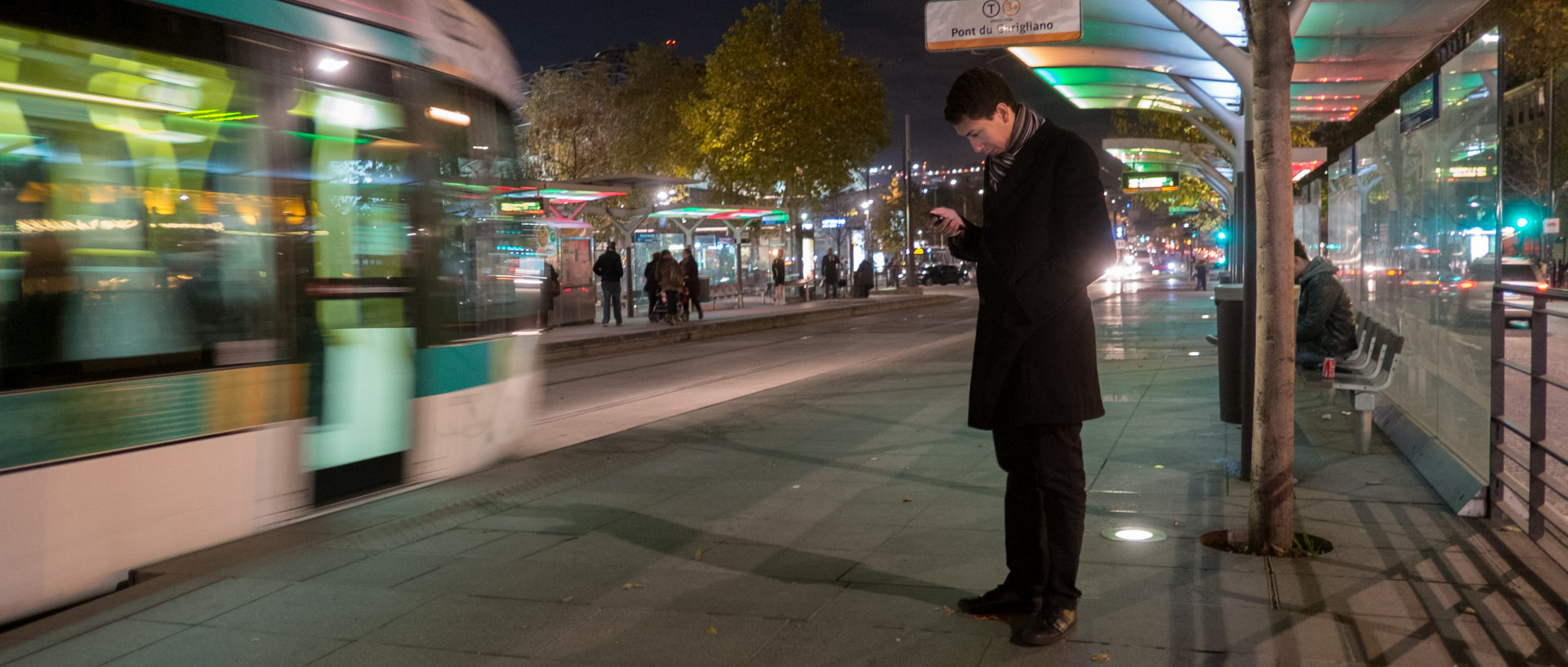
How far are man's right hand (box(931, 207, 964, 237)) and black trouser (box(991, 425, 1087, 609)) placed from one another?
691 mm

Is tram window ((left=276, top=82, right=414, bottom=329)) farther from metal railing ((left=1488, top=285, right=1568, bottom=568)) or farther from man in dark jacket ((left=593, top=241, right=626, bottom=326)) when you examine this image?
man in dark jacket ((left=593, top=241, right=626, bottom=326))

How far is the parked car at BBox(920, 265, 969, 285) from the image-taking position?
216 ft

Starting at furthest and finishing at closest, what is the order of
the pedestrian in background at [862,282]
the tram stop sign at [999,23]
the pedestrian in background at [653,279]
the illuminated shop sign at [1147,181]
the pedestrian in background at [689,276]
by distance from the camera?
the pedestrian in background at [862,282]
the pedestrian in background at [689,276]
the illuminated shop sign at [1147,181]
the pedestrian in background at [653,279]
the tram stop sign at [999,23]

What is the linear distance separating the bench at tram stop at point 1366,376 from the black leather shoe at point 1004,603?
167 inches

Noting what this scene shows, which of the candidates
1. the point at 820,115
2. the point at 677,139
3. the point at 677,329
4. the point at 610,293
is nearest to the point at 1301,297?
the point at 677,329

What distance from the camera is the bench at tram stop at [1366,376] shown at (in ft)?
24.6

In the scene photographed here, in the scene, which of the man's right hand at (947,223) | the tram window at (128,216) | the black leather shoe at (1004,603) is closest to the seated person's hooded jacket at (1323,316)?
the black leather shoe at (1004,603)

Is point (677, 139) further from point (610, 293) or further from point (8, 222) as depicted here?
point (8, 222)

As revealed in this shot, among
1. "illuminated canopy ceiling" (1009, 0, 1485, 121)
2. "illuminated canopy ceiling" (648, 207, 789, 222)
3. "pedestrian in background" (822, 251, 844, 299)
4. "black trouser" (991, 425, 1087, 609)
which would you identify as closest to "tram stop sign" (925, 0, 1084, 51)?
"illuminated canopy ceiling" (1009, 0, 1485, 121)

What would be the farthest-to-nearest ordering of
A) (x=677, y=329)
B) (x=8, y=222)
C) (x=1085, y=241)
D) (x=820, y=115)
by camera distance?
(x=820, y=115) < (x=677, y=329) < (x=8, y=222) < (x=1085, y=241)

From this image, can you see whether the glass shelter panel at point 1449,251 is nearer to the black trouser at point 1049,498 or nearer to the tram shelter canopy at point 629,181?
the black trouser at point 1049,498

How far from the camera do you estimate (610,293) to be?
26094mm

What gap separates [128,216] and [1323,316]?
27.4 feet

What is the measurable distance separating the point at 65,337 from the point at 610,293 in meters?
21.5
